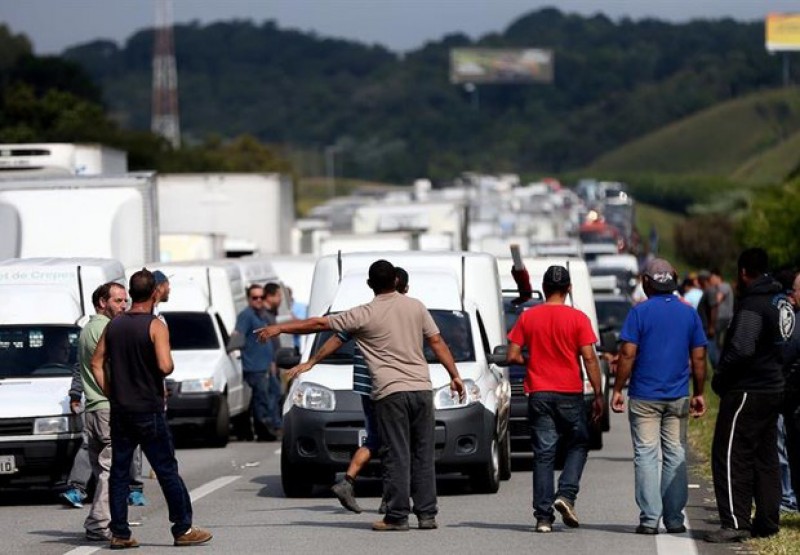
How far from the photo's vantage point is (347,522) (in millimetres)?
14453

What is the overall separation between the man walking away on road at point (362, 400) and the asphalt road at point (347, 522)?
22 centimetres

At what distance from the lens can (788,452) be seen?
13688mm

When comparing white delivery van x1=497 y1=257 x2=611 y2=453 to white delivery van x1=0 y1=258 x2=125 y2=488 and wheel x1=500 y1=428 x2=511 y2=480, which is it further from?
white delivery van x1=0 y1=258 x2=125 y2=488

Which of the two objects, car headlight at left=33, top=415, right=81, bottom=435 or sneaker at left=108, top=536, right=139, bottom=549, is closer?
sneaker at left=108, top=536, right=139, bottom=549

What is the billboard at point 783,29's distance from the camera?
99.5 m

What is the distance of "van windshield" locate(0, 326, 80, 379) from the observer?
58.3 ft

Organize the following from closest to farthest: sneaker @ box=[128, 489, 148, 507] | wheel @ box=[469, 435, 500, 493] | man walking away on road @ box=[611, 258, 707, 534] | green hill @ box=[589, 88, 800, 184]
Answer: man walking away on road @ box=[611, 258, 707, 534] → sneaker @ box=[128, 489, 148, 507] → wheel @ box=[469, 435, 500, 493] → green hill @ box=[589, 88, 800, 184]

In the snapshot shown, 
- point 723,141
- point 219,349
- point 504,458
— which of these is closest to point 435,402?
point 504,458

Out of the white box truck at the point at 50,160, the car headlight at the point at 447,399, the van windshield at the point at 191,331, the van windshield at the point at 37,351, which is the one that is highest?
the white box truck at the point at 50,160

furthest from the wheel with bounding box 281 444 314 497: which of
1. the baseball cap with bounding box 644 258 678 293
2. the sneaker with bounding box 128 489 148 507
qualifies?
the baseball cap with bounding box 644 258 678 293

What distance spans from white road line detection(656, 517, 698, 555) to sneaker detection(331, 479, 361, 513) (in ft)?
7.55

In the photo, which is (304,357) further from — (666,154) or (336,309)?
(666,154)

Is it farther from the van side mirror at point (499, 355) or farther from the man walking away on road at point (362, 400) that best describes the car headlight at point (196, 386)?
the man walking away on road at point (362, 400)

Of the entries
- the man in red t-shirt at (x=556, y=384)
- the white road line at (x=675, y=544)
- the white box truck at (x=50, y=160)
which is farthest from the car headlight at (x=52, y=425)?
the white box truck at (x=50, y=160)
